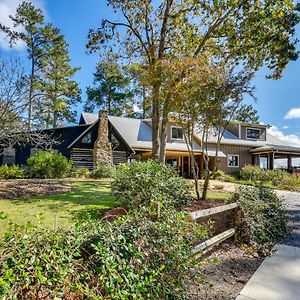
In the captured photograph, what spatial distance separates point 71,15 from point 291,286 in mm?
13668

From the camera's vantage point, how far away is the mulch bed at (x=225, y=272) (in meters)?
3.55

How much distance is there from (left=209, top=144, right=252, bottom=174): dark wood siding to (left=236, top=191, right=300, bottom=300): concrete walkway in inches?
840

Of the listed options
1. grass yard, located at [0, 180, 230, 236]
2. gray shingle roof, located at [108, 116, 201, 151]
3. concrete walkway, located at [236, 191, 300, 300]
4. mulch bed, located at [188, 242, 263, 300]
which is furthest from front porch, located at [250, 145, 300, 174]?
mulch bed, located at [188, 242, 263, 300]

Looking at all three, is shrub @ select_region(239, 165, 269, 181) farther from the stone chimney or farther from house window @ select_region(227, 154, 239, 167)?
the stone chimney

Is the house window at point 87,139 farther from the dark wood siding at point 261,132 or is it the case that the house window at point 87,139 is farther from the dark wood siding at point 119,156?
the dark wood siding at point 261,132

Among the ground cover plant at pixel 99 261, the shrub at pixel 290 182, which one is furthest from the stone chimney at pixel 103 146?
the ground cover plant at pixel 99 261

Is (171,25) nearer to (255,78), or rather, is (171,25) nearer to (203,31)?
(203,31)

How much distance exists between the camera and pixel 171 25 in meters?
13.9

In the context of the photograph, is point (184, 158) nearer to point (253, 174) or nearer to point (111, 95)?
point (253, 174)

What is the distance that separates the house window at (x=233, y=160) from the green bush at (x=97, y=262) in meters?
25.1

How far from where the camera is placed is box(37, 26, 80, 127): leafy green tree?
2905cm

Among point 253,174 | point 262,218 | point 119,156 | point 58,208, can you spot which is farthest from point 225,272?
point 253,174

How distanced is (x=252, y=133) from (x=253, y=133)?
10cm

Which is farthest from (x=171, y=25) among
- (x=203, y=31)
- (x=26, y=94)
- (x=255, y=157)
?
(x=255, y=157)
